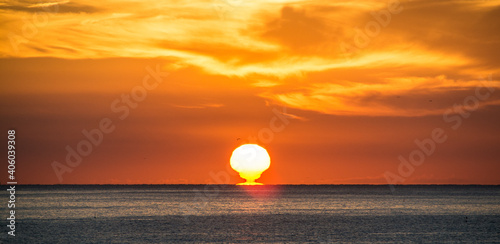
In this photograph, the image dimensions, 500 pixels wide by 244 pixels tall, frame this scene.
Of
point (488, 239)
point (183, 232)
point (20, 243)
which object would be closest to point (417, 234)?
point (488, 239)

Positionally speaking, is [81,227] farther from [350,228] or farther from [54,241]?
[350,228]

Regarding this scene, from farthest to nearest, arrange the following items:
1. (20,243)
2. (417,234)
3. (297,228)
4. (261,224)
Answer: (261,224), (297,228), (417,234), (20,243)

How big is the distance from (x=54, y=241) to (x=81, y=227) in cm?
1410

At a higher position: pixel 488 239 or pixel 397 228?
pixel 397 228

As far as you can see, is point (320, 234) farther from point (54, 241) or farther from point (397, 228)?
point (54, 241)

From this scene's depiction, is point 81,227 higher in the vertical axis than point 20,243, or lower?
higher

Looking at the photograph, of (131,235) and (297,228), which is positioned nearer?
(131,235)

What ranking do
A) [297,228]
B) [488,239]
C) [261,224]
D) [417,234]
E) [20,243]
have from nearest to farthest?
[20,243] < [488,239] < [417,234] < [297,228] < [261,224]

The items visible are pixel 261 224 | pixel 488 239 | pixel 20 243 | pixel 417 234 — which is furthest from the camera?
pixel 261 224

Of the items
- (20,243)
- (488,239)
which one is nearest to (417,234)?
(488,239)

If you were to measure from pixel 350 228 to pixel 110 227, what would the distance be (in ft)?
82.1

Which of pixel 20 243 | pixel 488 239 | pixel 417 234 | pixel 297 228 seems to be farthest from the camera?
pixel 297 228

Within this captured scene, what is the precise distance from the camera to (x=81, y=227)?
2608 inches

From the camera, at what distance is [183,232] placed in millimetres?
59938
